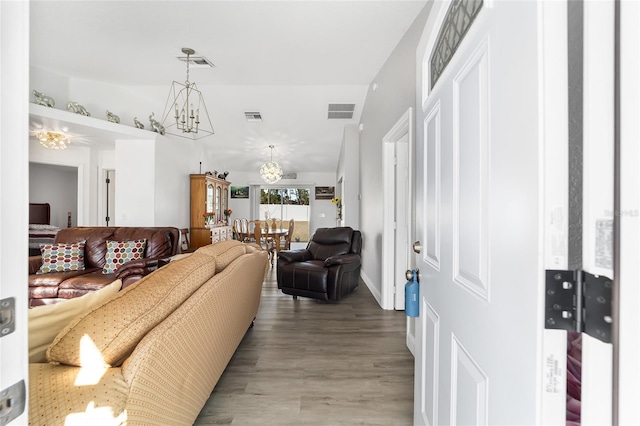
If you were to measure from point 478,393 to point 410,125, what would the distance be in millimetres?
2200

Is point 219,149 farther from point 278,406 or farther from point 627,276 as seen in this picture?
point 627,276

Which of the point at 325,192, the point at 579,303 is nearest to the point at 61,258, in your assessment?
the point at 579,303

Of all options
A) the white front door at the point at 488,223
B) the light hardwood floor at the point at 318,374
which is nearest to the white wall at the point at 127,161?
the light hardwood floor at the point at 318,374

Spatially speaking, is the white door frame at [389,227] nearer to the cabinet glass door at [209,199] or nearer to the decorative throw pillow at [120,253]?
the decorative throw pillow at [120,253]

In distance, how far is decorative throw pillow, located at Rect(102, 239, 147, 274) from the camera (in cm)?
328

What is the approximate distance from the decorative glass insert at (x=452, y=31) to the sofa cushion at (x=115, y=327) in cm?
142

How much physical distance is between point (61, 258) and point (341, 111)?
15.7ft

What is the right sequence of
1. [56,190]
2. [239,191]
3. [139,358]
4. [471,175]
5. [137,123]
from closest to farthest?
[471,175]
[139,358]
[137,123]
[56,190]
[239,191]

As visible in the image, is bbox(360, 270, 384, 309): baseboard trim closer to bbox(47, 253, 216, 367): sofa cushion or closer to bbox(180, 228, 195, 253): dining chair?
bbox(47, 253, 216, 367): sofa cushion

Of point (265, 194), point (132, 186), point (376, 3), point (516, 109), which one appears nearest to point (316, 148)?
point (265, 194)

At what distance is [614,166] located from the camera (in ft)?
1.32

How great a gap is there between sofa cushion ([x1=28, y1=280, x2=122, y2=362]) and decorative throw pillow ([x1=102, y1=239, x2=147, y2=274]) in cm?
248

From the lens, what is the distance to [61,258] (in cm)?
326

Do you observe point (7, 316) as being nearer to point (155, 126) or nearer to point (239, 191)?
point (155, 126)
